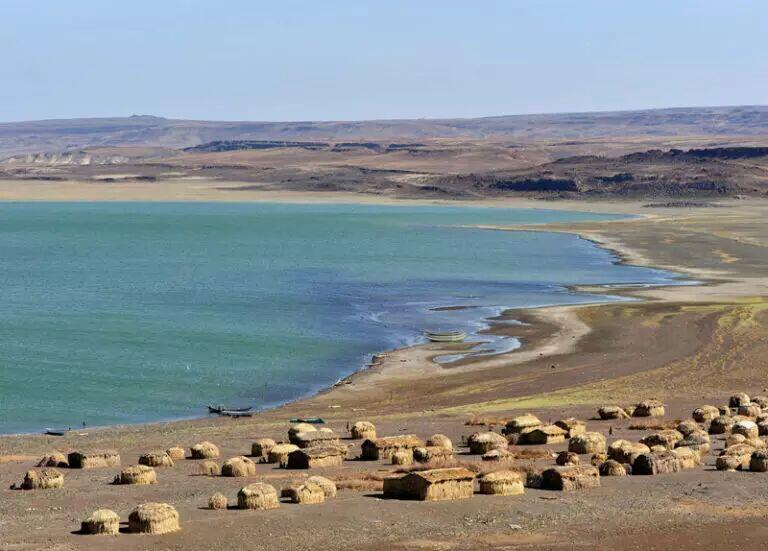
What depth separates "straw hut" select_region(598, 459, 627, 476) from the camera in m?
29.7

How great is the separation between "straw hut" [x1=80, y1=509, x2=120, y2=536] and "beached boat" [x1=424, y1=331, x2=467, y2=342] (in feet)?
109

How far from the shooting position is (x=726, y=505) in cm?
2664

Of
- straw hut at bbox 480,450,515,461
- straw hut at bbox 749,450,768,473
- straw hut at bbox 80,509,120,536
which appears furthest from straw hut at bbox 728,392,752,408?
straw hut at bbox 80,509,120,536

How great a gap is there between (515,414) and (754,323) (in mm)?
23616

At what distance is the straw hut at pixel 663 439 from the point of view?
108ft

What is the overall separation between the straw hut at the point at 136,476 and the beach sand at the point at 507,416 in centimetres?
37

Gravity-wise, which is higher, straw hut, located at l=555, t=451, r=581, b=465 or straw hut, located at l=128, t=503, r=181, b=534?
straw hut, located at l=128, t=503, r=181, b=534

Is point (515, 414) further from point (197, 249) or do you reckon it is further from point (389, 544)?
point (197, 249)

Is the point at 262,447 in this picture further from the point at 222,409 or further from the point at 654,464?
the point at 222,409

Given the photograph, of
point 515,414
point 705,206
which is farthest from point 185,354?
point 705,206

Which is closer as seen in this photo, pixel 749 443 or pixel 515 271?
pixel 749 443

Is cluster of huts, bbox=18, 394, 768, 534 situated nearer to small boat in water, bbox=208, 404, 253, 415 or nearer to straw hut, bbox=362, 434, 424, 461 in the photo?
straw hut, bbox=362, 434, 424, 461

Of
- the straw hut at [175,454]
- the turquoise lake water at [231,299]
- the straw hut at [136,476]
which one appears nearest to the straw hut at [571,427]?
the straw hut at [175,454]

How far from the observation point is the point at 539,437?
3450cm
